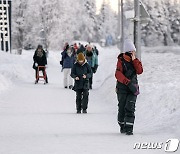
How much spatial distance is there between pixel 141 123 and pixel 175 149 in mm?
3397

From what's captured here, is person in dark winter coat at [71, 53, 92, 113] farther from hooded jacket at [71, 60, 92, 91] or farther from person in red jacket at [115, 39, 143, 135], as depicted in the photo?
person in red jacket at [115, 39, 143, 135]

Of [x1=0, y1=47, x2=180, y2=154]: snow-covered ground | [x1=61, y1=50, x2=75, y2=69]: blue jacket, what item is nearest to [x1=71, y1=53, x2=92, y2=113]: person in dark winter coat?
[x1=0, y1=47, x2=180, y2=154]: snow-covered ground

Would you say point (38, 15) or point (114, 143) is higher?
point (38, 15)

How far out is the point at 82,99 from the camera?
498 inches

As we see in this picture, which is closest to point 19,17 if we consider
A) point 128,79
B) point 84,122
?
point 84,122

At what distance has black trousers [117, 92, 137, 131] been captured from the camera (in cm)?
847

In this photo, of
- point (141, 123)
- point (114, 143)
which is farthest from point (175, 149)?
point (141, 123)

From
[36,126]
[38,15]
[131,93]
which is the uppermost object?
[38,15]

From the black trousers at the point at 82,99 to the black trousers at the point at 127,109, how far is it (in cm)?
387

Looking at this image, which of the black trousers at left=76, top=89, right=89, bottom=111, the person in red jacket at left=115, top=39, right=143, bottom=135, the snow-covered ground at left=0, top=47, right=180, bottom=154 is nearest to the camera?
the snow-covered ground at left=0, top=47, right=180, bottom=154

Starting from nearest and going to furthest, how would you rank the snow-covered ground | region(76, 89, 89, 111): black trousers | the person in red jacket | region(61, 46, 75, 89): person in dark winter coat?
the snow-covered ground → the person in red jacket → region(76, 89, 89, 111): black trousers → region(61, 46, 75, 89): person in dark winter coat

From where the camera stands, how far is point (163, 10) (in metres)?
106

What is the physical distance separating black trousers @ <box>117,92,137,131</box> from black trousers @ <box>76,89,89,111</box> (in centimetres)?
387

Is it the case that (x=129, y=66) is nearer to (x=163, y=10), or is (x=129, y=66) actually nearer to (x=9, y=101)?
(x=9, y=101)
